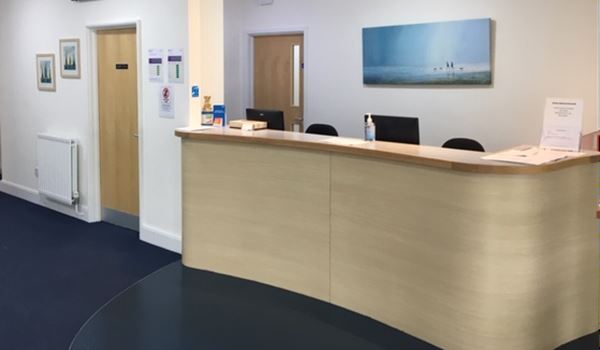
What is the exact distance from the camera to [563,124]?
2.96 metres

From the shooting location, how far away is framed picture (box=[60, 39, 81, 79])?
18.8 feet

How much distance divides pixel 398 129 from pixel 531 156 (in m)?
1.22

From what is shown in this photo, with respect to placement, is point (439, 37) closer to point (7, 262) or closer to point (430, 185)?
point (430, 185)

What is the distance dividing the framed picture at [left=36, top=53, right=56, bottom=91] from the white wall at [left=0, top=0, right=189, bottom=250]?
8 centimetres

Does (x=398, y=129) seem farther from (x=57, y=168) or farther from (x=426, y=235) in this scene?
(x=57, y=168)

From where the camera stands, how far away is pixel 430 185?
113 inches

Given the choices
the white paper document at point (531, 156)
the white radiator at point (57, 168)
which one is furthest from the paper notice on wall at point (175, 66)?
the white paper document at point (531, 156)

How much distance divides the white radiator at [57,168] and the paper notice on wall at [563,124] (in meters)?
4.69

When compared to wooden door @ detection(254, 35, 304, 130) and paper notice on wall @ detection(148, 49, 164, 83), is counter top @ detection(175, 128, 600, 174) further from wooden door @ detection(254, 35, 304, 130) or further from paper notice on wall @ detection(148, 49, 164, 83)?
wooden door @ detection(254, 35, 304, 130)

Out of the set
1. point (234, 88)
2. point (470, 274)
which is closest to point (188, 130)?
point (470, 274)

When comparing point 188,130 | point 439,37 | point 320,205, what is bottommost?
point 320,205

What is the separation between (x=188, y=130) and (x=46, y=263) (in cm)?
168

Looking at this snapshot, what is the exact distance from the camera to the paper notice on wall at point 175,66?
4.54 metres

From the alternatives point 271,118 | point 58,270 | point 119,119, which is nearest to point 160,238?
point 58,270
